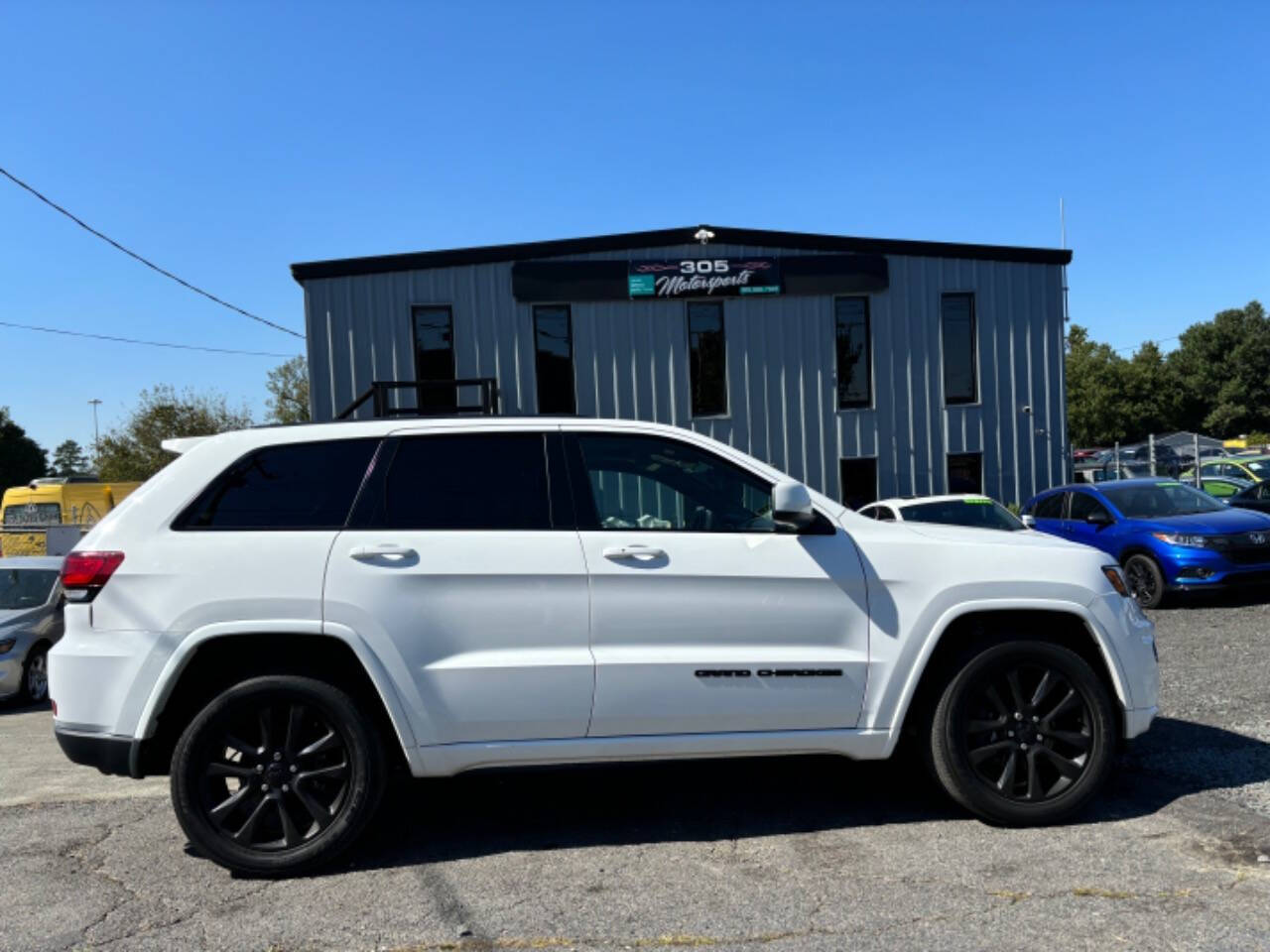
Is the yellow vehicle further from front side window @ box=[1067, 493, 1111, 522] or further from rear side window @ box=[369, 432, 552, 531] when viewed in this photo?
rear side window @ box=[369, 432, 552, 531]

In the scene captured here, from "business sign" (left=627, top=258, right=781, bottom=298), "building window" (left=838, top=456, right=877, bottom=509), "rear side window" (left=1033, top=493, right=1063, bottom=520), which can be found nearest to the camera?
"rear side window" (left=1033, top=493, right=1063, bottom=520)

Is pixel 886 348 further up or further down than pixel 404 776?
further up

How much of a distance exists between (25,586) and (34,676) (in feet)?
4.37

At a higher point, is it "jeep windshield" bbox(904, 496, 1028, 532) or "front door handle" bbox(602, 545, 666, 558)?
"front door handle" bbox(602, 545, 666, 558)

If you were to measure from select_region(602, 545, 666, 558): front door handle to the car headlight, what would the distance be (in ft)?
28.5

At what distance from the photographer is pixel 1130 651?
14.5 ft

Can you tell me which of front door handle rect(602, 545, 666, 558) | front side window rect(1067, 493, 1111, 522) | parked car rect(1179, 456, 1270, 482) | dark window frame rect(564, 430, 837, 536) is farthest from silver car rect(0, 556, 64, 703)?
parked car rect(1179, 456, 1270, 482)

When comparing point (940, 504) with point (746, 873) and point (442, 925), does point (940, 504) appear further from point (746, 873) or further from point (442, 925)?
point (442, 925)

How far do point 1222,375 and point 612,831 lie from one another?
239 feet

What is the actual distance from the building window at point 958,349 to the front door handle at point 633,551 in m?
15.3

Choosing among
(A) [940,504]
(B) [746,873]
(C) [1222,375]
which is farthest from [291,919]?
(C) [1222,375]

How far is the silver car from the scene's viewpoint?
9.48 metres

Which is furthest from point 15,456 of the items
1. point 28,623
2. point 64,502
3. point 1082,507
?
point 1082,507

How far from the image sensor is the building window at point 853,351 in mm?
17984
